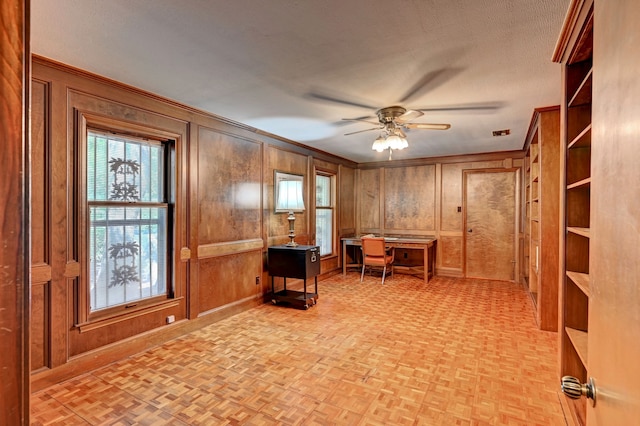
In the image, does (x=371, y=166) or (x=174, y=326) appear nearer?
(x=174, y=326)

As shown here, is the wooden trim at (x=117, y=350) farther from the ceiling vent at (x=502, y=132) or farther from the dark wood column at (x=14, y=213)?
the ceiling vent at (x=502, y=132)

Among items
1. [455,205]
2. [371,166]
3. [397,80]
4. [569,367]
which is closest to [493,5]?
[397,80]

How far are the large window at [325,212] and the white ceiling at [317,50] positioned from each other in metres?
2.77

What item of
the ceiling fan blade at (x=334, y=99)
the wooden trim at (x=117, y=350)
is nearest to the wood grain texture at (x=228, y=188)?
the wooden trim at (x=117, y=350)

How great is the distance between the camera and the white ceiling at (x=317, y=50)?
177 centimetres

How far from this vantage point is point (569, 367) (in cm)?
217

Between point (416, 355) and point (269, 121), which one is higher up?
point (269, 121)

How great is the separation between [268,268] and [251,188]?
1117mm

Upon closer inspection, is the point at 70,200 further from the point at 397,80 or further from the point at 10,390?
the point at 397,80

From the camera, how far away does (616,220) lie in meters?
0.73

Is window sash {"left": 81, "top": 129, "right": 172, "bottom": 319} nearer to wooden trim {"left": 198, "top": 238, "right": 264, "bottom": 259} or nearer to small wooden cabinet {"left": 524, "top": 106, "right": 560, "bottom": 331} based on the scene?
wooden trim {"left": 198, "top": 238, "right": 264, "bottom": 259}

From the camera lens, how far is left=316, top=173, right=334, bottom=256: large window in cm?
617

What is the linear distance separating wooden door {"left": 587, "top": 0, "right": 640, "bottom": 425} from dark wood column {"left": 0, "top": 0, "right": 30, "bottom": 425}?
1.06m

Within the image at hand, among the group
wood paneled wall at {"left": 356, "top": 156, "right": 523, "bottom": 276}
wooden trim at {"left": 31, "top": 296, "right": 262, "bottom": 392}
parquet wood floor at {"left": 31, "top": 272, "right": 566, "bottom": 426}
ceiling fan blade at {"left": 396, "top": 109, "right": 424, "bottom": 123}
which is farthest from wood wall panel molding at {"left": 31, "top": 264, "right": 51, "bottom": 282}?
wood paneled wall at {"left": 356, "top": 156, "right": 523, "bottom": 276}
